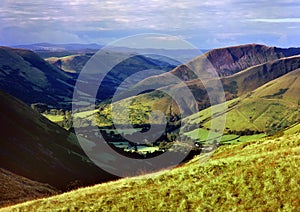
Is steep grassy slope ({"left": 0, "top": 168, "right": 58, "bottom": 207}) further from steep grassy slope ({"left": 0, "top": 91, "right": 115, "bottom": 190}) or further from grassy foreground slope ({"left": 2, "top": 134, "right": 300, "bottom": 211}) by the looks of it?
steep grassy slope ({"left": 0, "top": 91, "right": 115, "bottom": 190})

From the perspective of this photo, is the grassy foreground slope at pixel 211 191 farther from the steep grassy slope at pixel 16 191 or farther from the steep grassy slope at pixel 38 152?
the steep grassy slope at pixel 38 152

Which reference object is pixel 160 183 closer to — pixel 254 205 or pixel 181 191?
pixel 181 191

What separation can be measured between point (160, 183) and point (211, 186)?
6.73 metres

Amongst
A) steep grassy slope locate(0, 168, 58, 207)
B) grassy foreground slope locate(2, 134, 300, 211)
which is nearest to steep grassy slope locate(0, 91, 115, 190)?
steep grassy slope locate(0, 168, 58, 207)

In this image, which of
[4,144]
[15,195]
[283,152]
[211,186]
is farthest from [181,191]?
[4,144]

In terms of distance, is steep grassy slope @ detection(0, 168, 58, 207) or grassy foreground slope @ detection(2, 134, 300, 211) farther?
Answer: steep grassy slope @ detection(0, 168, 58, 207)

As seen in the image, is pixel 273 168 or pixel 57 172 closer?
pixel 273 168

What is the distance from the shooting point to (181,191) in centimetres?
3578

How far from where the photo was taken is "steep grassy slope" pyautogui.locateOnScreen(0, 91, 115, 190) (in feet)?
343

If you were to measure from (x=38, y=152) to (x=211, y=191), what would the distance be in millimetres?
103009

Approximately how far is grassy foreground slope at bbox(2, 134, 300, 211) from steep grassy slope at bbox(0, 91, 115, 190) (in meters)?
55.6

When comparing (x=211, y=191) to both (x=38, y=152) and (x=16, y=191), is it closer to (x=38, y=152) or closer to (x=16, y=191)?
(x=16, y=191)

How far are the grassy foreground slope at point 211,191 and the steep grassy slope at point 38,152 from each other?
182 feet

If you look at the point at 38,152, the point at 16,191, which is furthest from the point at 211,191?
the point at 38,152
